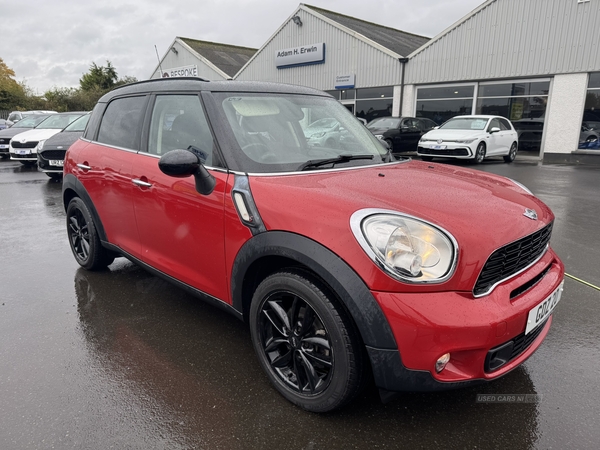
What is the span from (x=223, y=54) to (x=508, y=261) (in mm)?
31970

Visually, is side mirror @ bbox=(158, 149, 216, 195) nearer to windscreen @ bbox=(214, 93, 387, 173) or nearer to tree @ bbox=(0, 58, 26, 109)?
windscreen @ bbox=(214, 93, 387, 173)

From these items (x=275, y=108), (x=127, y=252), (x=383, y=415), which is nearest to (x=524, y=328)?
(x=383, y=415)

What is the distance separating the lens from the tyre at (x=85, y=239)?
3900 millimetres

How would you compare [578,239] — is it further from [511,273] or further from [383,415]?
[383,415]

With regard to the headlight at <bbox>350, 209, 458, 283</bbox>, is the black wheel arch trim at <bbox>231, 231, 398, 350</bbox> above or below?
below

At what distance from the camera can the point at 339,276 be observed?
1895mm

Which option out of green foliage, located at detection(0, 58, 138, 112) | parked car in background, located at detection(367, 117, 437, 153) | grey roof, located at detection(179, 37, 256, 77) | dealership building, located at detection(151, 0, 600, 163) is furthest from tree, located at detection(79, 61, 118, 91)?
parked car in background, located at detection(367, 117, 437, 153)

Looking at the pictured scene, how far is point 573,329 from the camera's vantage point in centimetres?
307

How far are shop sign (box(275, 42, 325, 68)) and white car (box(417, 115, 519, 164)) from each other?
9.57 meters

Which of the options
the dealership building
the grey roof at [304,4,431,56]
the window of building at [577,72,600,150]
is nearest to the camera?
the window of building at [577,72,600,150]

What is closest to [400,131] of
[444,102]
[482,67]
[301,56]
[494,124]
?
[494,124]

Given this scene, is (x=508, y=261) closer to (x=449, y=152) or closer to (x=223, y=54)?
(x=449, y=152)

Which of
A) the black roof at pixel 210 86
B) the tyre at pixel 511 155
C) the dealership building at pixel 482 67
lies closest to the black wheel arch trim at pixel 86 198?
the black roof at pixel 210 86

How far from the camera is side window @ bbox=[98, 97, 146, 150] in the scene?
10.9ft
